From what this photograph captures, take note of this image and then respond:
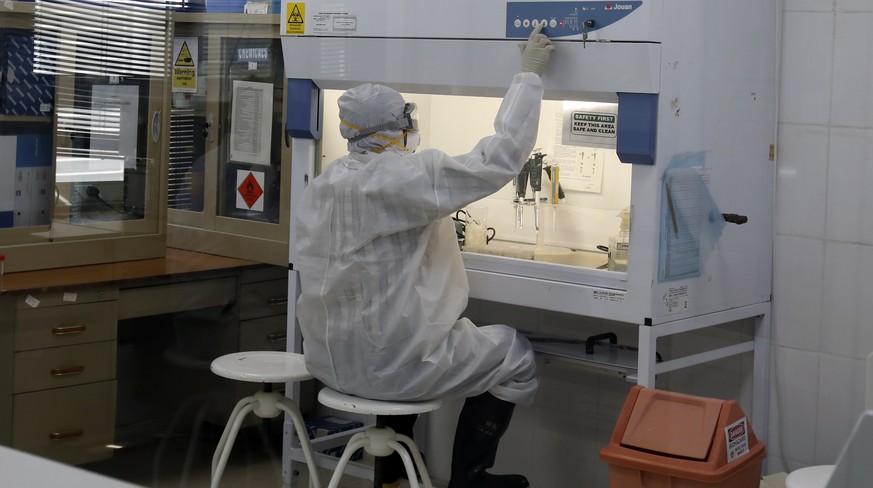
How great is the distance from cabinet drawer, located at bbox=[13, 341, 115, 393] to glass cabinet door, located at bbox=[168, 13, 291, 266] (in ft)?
1.65

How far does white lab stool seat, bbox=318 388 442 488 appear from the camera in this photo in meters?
2.72

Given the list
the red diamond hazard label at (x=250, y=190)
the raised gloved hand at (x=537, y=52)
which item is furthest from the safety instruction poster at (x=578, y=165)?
the red diamond hazard label at (x=250, y=190)

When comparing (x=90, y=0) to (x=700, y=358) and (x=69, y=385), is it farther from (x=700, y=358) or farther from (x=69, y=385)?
(x=700, y=358)

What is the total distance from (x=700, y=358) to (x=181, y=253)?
186cm

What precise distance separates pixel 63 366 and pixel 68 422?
186mm

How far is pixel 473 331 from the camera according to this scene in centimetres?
290

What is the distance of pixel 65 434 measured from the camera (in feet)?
11.4

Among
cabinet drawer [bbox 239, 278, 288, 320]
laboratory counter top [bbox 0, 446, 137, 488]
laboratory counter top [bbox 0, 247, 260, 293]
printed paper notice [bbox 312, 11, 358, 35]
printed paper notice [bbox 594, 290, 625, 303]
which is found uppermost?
printed paper notice [bbox 312, 11, 358, 35]

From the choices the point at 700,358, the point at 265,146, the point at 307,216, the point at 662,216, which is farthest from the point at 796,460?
the point at 265,146

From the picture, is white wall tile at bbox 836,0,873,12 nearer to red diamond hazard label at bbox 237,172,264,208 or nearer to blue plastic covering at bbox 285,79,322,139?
blue plastic covering at bbox 285,79,322,139

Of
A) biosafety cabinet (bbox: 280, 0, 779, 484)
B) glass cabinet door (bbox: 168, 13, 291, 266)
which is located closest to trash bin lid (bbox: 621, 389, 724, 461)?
biosafety cabinet (bbox: 280, 0, 779, 484)

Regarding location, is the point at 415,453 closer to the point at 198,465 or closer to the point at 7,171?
the point at 198,465

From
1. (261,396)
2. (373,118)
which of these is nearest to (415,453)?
(261,396)

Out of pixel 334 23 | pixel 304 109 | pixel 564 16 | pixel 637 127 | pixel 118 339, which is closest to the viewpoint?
pixel 637 127
